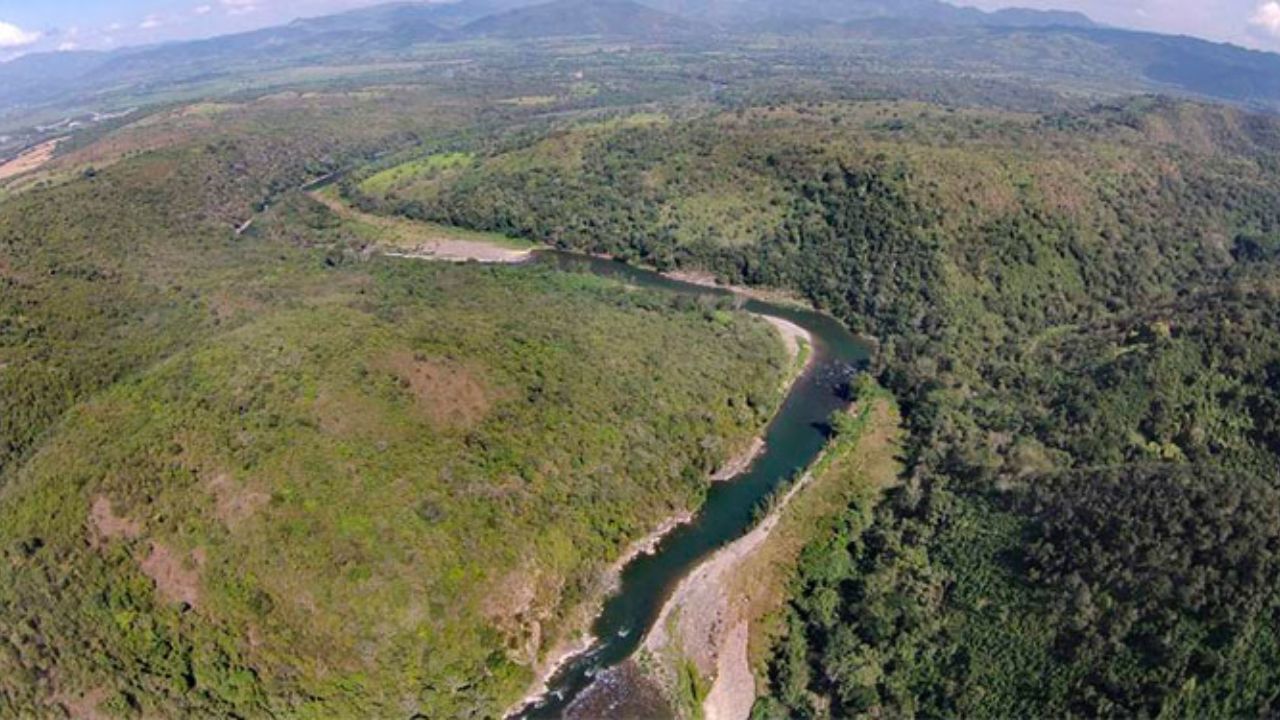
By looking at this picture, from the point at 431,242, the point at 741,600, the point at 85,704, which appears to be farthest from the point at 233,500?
the point at 431,242

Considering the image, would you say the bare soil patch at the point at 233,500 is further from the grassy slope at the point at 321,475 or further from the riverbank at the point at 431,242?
the riverbank at the point at 431,242

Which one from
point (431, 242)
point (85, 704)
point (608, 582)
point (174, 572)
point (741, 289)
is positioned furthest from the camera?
point (431, 242)

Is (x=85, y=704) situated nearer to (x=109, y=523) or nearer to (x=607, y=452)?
(x=109, y=523)

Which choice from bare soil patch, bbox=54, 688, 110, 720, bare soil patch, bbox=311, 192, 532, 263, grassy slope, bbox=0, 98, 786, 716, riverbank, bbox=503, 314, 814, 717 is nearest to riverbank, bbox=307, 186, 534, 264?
bare soil patch, bbox=311, 192, 532, 263

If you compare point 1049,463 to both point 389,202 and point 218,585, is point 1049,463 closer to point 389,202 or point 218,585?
point 218,585

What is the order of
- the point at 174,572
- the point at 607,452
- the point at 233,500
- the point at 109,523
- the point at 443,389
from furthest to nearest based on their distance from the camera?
the point at 607,452, the point at 443,389, the point at 233,500, the point at 109,523, the point at 174,572

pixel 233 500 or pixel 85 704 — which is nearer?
pixel 85 704
